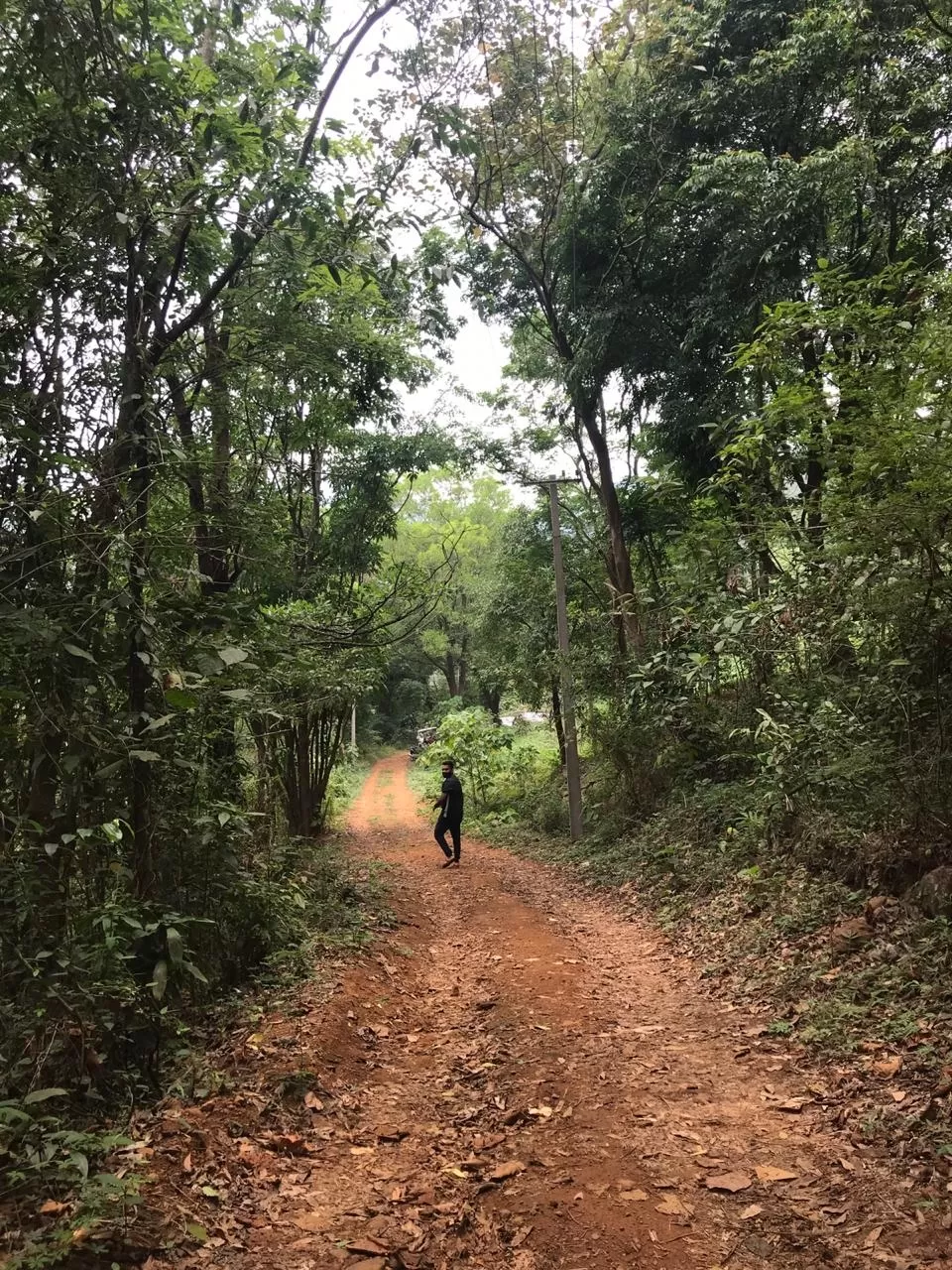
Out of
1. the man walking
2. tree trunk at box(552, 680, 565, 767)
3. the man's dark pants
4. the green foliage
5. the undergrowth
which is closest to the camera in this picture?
the undergrowth

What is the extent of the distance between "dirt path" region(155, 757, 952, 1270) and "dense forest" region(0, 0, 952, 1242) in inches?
27.2

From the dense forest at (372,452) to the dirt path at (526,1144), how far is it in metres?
0.69

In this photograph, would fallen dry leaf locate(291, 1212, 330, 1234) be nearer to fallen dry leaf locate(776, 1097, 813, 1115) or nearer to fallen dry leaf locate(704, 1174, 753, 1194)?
fallen dry leaf locate(704, 1174, 753, 1194)

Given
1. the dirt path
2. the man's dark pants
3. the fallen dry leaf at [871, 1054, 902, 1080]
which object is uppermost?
the fallen dry leaf at [871, 1054, 902, 1080]

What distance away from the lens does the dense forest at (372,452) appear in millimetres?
3570

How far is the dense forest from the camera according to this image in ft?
11.7

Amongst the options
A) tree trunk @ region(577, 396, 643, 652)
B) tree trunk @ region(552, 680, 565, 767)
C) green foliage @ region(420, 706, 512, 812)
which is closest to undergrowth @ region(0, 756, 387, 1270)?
tree trunk @ region(577, 396, 643, 652)

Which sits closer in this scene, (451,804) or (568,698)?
(451,804)

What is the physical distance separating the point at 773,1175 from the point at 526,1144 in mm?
1128

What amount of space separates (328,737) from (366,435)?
528cm

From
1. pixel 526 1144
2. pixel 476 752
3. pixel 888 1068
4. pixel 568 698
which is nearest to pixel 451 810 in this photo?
pixel 568 698

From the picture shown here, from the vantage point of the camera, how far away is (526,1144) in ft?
12.0

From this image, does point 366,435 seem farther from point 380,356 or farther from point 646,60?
point 646,60

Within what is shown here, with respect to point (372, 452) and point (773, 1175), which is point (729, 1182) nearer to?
point (773, 1175)
